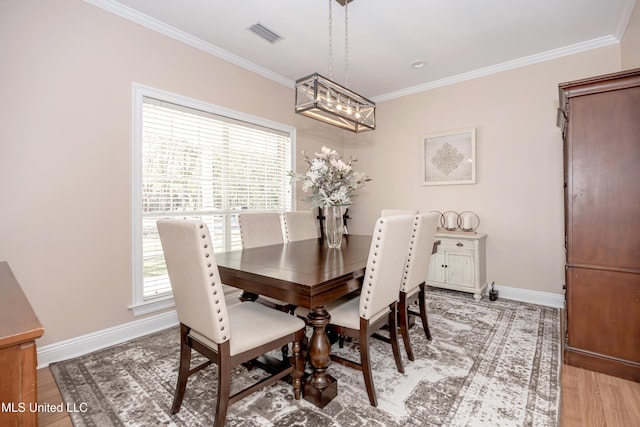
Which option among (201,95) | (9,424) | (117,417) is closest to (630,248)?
(9,424)

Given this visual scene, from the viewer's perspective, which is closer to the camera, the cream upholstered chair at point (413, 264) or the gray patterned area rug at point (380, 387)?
the gray patterned area rug at point (380, 387)

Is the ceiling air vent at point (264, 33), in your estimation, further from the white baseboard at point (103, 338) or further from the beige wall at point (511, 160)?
the white baseboard at point (103, 338)

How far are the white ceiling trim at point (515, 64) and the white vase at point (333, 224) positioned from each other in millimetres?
2846

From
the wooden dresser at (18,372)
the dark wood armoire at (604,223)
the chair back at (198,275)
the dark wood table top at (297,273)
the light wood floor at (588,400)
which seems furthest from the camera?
the dark wood armoire at (604,223)

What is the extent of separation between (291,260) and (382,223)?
2.31 ft

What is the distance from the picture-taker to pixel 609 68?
125 inches

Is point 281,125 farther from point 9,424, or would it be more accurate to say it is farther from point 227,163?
point 9,424

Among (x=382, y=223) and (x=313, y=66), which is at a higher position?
(x=313, y=66)

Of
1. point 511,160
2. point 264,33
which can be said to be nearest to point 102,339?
point 264,33

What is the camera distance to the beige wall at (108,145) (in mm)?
2168

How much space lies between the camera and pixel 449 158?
4.13 metres

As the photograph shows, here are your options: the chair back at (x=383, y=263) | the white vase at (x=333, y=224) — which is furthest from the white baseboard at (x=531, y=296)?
the chair back at (x=383, y=263)

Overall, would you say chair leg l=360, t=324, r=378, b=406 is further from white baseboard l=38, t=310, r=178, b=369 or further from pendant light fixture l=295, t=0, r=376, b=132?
white baseboard l=38, t=310, r=178, b=369

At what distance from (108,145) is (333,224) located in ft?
6.53
